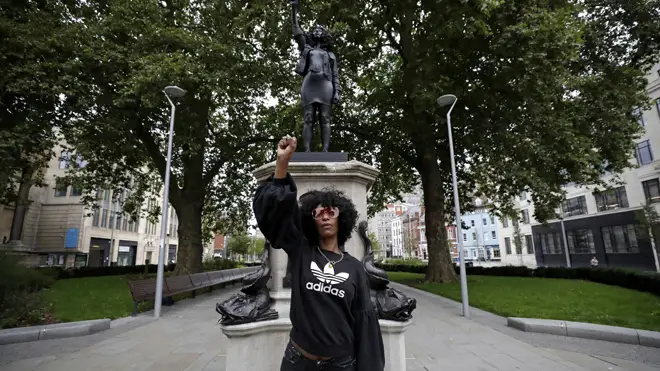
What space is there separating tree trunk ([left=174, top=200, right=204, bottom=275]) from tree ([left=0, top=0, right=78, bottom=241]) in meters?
5.89

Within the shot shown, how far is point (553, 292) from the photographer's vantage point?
13055mm

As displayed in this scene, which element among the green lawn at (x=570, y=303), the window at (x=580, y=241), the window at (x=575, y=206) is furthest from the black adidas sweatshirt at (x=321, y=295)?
the window at (x=575, y=206)

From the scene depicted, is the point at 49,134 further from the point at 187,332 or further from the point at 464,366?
the point at 464,366

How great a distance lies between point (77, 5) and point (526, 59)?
18.0 metres

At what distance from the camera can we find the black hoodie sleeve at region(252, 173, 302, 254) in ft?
7.34

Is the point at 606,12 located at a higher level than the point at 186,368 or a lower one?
higher

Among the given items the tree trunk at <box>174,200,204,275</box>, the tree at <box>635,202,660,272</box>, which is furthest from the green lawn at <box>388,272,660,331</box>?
the tree at <box>635,202,660,272</box>

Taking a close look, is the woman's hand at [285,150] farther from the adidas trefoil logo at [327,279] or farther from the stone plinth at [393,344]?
the stone plinth at [393,344]

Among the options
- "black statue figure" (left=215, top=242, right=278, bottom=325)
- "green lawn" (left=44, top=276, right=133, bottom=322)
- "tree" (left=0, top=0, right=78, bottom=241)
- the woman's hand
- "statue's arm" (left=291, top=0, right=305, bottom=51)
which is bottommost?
"green lawn" (left=44, top=276, right=133, bottom=322)

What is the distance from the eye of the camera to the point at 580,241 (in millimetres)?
37500

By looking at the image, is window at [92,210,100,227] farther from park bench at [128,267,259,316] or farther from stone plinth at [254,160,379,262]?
stone plinth at [254,160,379,262]

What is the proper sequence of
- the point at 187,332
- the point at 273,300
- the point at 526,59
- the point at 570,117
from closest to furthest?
the point at 273,300
the point at 187,332
the point at 526,59
the point at 570,117

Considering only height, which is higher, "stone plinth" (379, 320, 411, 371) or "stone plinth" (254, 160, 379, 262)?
"stone plinth" (254, 160, 379, 262)

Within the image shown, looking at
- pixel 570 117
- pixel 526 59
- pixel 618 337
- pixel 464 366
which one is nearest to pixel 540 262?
pixel 570 117
